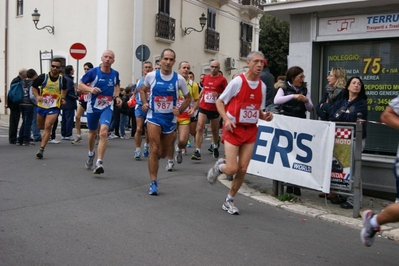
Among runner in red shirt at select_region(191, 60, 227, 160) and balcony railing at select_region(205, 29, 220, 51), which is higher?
balcony railing at select_region(205, 29, 220, 51)

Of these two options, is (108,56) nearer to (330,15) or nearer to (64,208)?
(64,208)

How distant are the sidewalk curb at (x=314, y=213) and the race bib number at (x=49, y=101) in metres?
5.05

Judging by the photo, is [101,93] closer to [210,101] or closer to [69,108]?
[210,101]

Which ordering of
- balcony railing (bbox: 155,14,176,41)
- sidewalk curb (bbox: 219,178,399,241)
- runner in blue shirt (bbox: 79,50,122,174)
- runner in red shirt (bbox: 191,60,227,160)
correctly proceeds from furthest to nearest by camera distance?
balcony railing (bbox: 155,14,176,41)
runner in red shirt (bbox: 191,60,227,160)
runner in blue shirt (bbox: 79,50,122,174)
sidewalk curb (bbox: 219,178,399,241)

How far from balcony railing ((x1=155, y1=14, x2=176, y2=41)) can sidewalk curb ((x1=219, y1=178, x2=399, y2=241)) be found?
60.1ft

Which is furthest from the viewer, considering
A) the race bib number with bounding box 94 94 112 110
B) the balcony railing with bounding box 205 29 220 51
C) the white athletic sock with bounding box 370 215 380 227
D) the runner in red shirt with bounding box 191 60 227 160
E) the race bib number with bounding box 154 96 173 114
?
the balcony railing with bounding box 205 29 220 51

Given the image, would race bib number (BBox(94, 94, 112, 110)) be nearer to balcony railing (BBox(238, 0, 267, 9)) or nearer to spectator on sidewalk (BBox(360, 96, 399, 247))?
spectator on sidewalk (BBox(360, 96, 399, 247))

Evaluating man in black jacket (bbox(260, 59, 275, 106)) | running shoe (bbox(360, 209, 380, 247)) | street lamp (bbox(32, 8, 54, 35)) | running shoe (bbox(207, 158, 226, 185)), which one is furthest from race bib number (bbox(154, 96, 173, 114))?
street lamp (bbox(32, 8, 54, 35))

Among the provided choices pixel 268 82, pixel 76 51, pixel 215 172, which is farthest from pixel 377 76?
pixel 76 51

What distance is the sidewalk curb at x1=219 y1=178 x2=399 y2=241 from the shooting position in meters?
6.18

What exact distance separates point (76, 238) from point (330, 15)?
6090 millimetres

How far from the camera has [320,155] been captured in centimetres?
718

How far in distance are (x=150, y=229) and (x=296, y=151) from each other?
272 cm

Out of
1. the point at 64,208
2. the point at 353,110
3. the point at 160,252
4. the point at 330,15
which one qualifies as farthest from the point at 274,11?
the point at 160,252
